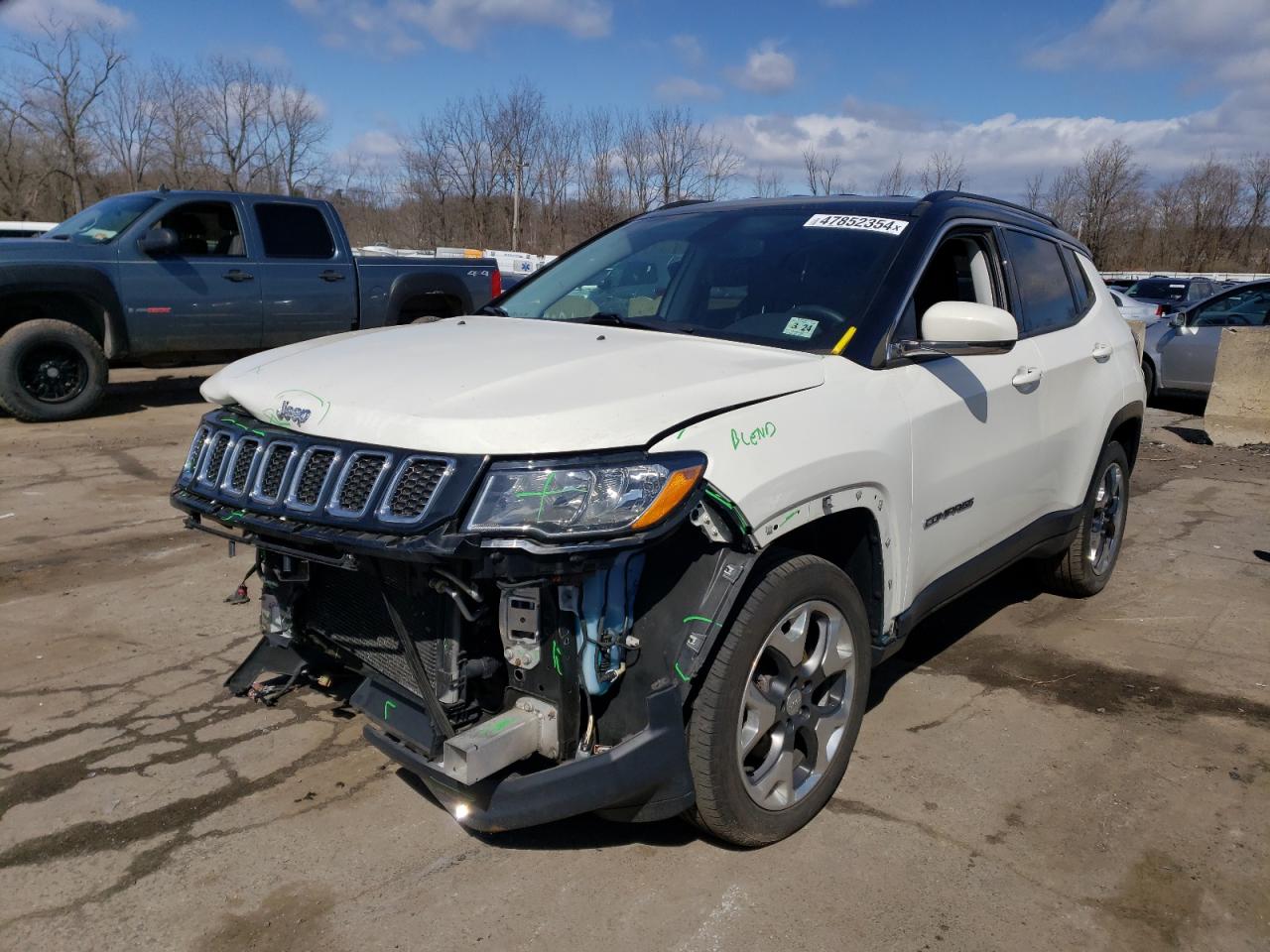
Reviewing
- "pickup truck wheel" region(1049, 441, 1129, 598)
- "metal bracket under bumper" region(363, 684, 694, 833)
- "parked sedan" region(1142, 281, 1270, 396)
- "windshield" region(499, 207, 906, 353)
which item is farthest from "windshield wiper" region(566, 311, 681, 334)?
"parked sedan" region(1142, 281, 1270, 396)

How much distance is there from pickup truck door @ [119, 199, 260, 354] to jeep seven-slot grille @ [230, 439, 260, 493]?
7855mm

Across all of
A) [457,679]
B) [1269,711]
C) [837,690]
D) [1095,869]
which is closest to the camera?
[457,679]

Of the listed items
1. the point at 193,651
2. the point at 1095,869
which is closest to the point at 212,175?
the point at 193,651

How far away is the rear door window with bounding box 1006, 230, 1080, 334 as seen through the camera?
14.4 feet

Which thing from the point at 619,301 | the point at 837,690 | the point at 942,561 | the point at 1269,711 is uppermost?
the point at 619,301

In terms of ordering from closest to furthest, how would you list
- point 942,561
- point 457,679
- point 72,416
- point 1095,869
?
point 457,679 → point 1095,869 → point 942,561 → point 72,416

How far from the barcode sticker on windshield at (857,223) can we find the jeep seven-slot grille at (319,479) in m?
2.01

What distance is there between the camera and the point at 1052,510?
4613 millimetres

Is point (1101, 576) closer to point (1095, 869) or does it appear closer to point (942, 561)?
point (942, 561)

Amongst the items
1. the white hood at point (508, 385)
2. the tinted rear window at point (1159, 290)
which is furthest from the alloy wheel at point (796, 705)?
the tinted rear window at point (1159, 290)

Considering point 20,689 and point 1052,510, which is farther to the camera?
point 1052,510

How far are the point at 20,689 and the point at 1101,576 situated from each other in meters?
5.16

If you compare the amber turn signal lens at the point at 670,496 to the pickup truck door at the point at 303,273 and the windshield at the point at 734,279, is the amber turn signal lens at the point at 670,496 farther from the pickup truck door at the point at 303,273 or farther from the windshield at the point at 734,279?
the pickup truck door at the point at 303,273

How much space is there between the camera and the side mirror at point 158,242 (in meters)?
9.46
